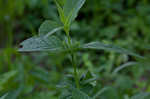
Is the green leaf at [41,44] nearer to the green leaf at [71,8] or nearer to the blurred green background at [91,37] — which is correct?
the green leaf at [71,8]

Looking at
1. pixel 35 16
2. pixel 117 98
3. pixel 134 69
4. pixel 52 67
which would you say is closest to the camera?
pixel 117 98

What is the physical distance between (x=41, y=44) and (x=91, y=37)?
1600 millimetres

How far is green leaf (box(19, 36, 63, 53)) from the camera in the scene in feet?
2.33

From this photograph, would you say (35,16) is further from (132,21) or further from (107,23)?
(132,21)

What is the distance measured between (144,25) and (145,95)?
1.32 metres

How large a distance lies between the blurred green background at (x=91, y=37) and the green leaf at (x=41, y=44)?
0.89m

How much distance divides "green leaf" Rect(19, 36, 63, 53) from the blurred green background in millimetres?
887

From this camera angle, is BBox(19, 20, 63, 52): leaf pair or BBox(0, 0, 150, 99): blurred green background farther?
BBox(0, 0, 150, 99): blurred green background

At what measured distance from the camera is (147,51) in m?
2.16

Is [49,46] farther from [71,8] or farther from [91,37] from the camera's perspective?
[91,37]

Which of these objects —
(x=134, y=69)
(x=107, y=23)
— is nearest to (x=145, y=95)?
(x=134, y=69)

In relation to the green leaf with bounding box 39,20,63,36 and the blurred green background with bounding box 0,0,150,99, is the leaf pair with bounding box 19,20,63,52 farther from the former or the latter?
the blurred green background with bounding box 0,0,150,99

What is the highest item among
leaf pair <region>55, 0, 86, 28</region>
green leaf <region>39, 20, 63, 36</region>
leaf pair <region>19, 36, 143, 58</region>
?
leaf pair <region>55, 0, 86, 28</region>

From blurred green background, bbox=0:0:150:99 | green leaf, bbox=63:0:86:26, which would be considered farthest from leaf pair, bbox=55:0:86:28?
blurred green background, bbox=0:0:150:99
